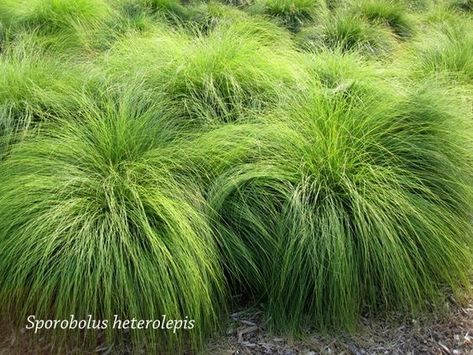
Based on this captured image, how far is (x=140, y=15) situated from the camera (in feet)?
15.8

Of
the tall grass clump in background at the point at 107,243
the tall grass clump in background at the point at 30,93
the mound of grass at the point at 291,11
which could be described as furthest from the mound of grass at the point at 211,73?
the mound of grass at the point at 291,11

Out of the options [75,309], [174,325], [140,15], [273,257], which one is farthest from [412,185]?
[140,15]

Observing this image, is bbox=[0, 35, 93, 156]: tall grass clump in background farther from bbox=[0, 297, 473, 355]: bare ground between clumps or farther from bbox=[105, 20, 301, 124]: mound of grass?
bbox=[0, 297, 473, 355]: bare ground between clumps

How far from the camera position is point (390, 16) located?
219 inches

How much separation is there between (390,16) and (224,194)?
14.5ft

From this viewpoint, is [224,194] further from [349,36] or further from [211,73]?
[349,36]

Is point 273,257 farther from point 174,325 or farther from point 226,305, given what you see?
point 174,325

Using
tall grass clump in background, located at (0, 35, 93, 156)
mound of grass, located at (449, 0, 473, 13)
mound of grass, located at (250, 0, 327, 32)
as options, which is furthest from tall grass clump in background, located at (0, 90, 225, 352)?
mound of grass, located at (449, 0, 473, 13)

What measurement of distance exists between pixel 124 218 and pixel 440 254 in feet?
4.77

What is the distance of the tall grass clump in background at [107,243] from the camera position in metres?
1.80

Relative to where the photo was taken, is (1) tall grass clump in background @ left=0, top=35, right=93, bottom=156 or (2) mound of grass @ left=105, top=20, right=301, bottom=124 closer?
(1) tall grass clump in background @ left=0, top=35, right=93, bottom=156

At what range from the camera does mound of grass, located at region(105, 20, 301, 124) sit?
2814 millimetres

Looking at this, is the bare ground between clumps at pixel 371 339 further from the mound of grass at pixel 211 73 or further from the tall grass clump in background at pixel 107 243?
the mound of grass at pixel 211 73

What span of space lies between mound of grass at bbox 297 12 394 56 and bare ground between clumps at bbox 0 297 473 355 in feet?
10.5
